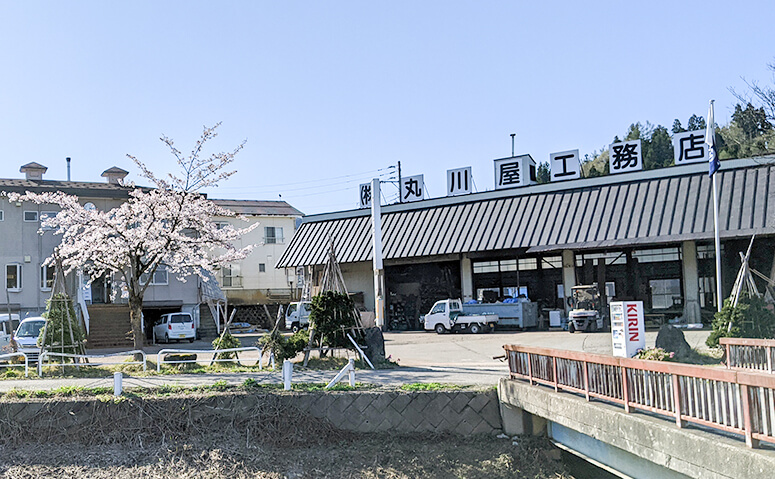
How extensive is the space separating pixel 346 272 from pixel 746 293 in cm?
2369

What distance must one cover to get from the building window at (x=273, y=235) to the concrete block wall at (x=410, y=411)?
36.0 m

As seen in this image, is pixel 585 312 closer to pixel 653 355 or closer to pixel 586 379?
pixel 653 355

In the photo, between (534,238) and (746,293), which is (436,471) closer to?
(746,293)

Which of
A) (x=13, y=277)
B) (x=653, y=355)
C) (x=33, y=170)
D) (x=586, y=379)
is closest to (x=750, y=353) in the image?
(x=653, y=355)

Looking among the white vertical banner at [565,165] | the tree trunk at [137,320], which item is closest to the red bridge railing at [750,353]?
the tree trunk at [137,320]

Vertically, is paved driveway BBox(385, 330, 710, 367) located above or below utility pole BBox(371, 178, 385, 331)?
below

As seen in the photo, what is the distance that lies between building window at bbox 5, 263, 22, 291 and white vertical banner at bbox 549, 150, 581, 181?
2488 cm

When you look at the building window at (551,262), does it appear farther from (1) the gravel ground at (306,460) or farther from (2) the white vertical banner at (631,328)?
(1) the gravel ground at (306,460)

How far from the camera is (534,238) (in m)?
30.5

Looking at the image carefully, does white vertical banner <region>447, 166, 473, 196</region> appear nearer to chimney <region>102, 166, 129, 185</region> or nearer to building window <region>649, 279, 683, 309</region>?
building window <region>649, 279, 683, 309</region>

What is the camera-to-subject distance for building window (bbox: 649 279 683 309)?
2888cm

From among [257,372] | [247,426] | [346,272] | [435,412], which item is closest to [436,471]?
[435,412]

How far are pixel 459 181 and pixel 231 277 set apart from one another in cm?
1993

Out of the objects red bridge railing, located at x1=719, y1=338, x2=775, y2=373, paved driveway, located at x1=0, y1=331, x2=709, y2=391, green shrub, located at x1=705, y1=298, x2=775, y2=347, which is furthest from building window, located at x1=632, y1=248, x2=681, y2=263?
red bridge railing, located at x1=719, y1=338, x2=775, y2=373
